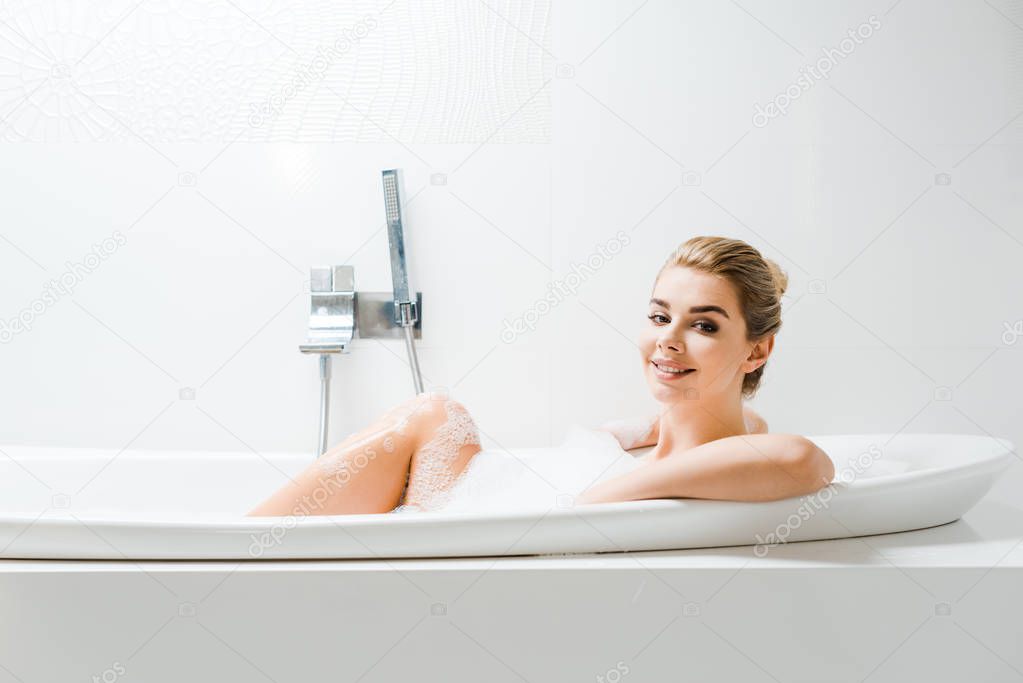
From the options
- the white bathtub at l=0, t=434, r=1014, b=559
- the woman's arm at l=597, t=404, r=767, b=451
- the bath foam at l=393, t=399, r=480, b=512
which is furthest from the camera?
the woman's arm at l=597, t=404, r=767, b=451

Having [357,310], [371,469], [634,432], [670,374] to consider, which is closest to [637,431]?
[634,432]

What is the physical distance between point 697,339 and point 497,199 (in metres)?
0.84

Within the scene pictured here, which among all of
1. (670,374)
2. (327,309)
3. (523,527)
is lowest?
(523,527)

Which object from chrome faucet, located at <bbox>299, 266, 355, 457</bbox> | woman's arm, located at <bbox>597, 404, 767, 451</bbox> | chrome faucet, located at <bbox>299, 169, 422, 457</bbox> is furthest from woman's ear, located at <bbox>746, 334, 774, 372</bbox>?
chrome faucet, located at <bbox>299, 266, 355, 457</bbox>

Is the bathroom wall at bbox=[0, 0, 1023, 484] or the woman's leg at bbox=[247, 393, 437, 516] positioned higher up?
the bathroom wall at bbox=[0, 0, 1023, 484]

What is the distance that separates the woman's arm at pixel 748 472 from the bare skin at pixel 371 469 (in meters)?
0.55

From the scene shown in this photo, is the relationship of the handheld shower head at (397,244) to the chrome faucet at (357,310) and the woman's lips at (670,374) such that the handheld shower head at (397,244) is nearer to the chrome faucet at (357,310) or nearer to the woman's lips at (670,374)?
the chrome faucet at (357,310)

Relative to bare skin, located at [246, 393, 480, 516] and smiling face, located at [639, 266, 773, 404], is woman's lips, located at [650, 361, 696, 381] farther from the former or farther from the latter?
bare skin, located at [246, 393, 480, 516]

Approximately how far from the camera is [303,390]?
207 cm

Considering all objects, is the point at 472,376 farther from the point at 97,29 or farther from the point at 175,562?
the point at 97,29

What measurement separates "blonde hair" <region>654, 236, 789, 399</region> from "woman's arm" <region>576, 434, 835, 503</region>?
30cm

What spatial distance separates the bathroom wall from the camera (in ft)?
6.63

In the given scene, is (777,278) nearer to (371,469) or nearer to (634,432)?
(634,432)

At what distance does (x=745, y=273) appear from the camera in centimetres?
138
